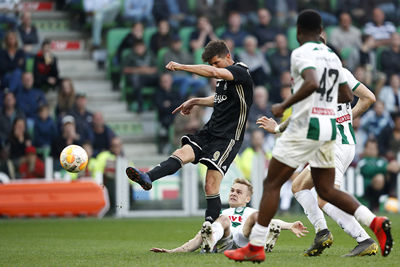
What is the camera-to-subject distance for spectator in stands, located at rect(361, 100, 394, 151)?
741 inches

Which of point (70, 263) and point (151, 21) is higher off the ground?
point (151, 21)

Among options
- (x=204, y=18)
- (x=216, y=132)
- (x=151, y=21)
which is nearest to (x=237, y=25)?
(x=204, y=18)

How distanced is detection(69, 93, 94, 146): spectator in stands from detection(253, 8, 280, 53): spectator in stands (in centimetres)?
505

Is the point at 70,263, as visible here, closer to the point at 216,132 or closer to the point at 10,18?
the point at 216,132

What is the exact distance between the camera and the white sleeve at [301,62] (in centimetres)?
709

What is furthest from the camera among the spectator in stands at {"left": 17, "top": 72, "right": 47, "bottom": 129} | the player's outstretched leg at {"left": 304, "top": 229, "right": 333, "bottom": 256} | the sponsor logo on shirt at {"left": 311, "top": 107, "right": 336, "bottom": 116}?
the spectator in stands at {"left": 17, "top": 72, "right": 47, "bottom": 129}

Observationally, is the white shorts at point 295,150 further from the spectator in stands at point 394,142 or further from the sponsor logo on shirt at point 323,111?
the spectator in stands at point 394,142

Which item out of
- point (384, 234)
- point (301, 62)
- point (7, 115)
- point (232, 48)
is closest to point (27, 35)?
point (7, 115)

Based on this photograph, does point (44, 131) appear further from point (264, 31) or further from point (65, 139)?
point (264, 31)

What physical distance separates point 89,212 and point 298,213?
426 centimetres

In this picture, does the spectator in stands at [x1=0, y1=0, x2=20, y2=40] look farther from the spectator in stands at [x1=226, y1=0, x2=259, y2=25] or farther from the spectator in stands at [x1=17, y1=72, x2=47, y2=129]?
the spectator in stands at [x1=226, y1=0, x2=259, y2=25]

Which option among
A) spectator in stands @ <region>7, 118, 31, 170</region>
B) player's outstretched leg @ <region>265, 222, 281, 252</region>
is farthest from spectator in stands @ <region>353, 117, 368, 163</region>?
player's outstretched leg @ <region>265, 222, 281, 252</region>

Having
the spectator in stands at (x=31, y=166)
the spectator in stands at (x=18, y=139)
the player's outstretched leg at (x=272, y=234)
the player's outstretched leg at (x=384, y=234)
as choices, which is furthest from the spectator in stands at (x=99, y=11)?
the player's outstretched leg at (x=384, y=234)

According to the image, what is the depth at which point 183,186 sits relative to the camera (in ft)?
56.1
